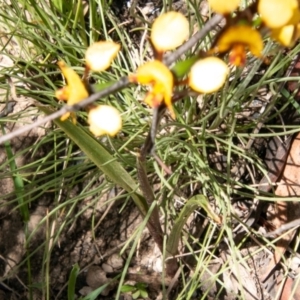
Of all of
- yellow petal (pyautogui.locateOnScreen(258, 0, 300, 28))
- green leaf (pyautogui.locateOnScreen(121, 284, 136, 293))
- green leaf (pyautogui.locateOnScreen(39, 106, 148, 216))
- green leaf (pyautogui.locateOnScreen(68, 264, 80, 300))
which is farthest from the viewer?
green leaf (pyautogui.locateOnScreen(121, 284, 136, 293))

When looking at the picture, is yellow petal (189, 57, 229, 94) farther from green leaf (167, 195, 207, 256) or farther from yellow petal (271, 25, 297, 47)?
green leaf (167, 195, 207, 256)

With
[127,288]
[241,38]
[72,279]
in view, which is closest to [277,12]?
[241,38]

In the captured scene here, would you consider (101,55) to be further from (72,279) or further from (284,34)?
(72,279)

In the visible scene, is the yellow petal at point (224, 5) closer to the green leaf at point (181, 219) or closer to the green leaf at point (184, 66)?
the green leaf at point (184, 66)

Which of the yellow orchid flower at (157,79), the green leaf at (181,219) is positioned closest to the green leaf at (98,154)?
the green leaf at (181,219)

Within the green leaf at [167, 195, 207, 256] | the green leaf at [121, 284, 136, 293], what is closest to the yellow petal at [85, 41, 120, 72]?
the green leaf at [167, 195, 207, 256]

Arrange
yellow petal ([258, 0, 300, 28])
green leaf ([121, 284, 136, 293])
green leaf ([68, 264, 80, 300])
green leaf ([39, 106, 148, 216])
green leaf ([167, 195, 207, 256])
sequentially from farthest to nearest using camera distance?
green leaf ([121, 284, 136, 293])
green leaf ([68, 264, 80, 300])
green leaf ([167, 195, 207, 256])
green leaf ([39, 106, 148, 216])
yellow petal ([258, 0, 300, 28])

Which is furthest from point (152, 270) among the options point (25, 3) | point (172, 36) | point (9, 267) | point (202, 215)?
point (172, 36)

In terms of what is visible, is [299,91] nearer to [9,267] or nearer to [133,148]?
[133,148]
